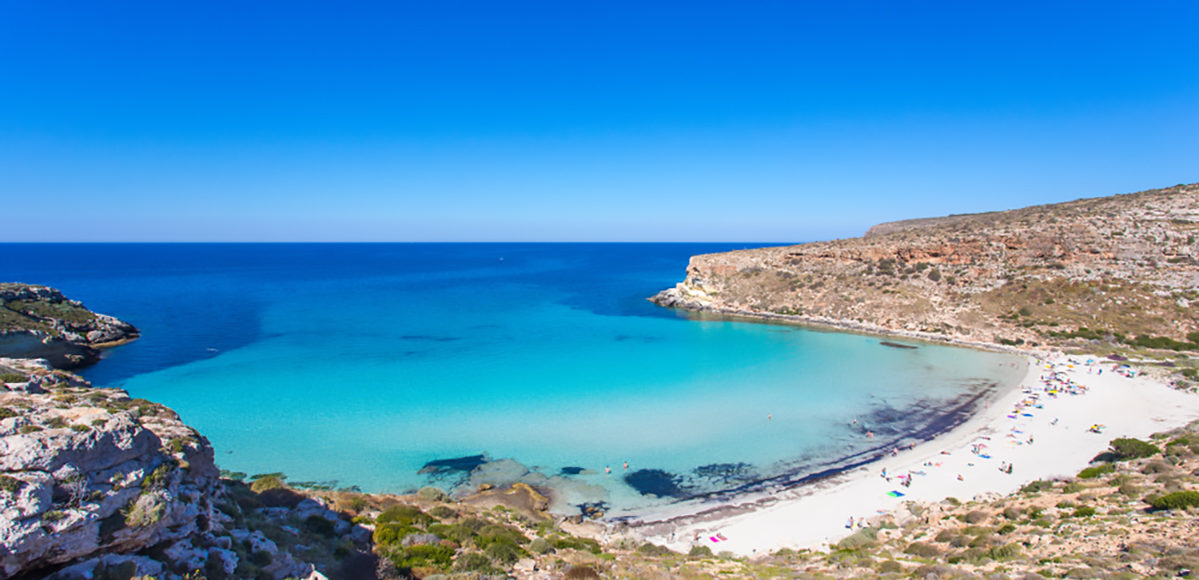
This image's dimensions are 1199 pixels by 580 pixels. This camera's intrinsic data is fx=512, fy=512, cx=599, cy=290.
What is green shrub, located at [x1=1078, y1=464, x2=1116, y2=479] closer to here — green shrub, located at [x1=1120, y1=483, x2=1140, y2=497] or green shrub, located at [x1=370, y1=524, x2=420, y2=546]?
green shrub, located at [x1=1120, y1=483, x2=1140, y2=497]

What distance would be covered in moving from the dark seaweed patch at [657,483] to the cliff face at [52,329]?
4294 centimetres

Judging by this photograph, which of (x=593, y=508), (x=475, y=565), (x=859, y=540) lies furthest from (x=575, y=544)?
(x=859, y=540)

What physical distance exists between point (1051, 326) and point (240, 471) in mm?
58534

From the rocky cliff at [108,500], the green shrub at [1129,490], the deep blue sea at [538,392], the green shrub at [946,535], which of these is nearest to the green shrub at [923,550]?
the green shrub at [946,535]

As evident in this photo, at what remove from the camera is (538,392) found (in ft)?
106

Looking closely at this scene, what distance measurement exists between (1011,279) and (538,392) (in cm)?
4917

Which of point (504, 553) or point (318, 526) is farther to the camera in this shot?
point (318, 526)

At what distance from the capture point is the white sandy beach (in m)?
16.7

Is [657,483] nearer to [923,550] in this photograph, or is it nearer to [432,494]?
[432,494]

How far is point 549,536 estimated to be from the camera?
14.6 m

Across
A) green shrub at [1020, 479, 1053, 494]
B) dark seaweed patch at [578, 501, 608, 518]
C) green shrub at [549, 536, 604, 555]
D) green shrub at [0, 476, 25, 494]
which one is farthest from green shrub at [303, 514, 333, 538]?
green shrub at [1020, 479, 1053, 494]

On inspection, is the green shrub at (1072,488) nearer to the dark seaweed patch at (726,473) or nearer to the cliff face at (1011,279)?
the dark seaweed patch at (726,473)

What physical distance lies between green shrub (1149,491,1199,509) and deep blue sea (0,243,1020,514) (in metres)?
10.4

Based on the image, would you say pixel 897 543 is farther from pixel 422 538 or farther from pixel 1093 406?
pixel 1093 406
